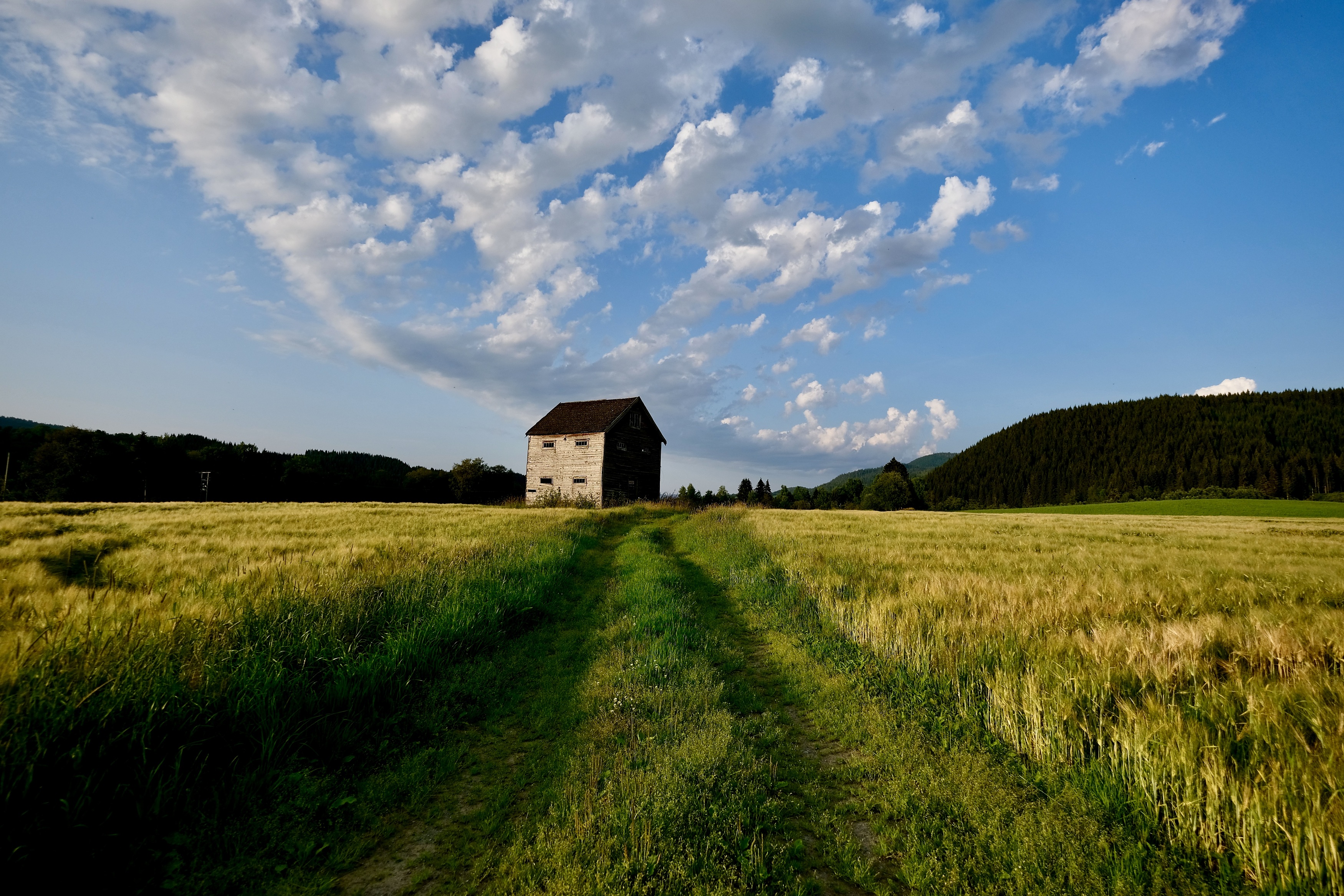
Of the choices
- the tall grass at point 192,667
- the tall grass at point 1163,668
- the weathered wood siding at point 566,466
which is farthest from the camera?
the weathered wood siding at point 566,466

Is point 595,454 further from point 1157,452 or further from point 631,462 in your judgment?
point 1157,452

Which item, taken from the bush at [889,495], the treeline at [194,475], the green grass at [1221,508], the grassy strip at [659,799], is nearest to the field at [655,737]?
the grassy strip at [659,799]

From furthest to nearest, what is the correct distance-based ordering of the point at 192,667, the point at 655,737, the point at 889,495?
the point at 889,495, the point at 655,737, the point at 192,667

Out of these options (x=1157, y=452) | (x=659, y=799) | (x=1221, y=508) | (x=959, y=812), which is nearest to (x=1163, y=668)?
(x=959, y=812)

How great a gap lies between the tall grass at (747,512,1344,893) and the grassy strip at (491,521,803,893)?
9.24 ft

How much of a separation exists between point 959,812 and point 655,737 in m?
2.57

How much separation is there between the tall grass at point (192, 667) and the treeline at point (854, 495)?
7143cm

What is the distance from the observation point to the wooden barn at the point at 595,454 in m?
39.0

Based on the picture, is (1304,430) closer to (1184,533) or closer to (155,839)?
(1184,533)

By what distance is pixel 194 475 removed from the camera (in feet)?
188

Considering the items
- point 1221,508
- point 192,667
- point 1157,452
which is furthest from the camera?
point 1157,452

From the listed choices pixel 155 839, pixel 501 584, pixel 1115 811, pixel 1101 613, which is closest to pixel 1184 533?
pixel 1101 613

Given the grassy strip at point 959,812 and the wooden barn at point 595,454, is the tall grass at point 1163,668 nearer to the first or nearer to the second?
the grassy strip at point 959,812

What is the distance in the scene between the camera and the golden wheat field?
5.38 m
